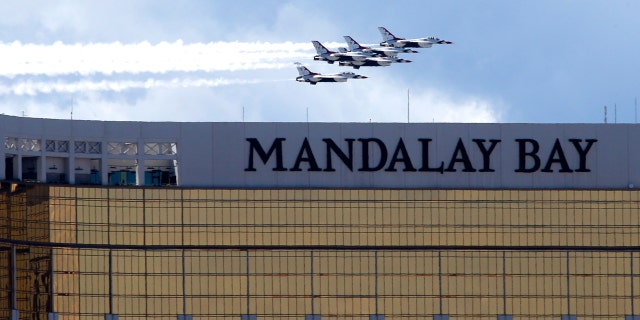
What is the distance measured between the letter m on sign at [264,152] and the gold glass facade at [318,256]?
2296 mm

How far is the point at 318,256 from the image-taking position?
5881 inches

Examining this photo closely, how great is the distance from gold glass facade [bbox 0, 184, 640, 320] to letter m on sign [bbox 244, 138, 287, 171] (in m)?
2.30

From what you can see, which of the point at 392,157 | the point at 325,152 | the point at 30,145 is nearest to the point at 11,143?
the point at 30,145

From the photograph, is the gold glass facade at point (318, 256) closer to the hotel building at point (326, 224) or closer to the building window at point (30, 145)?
the hotel building at point (326, 224)

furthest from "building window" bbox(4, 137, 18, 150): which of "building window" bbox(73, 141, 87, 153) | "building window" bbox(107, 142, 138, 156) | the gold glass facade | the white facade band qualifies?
"building window" bbox(107, 142, 138, 156)

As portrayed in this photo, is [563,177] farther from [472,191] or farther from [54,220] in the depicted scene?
[54,220]

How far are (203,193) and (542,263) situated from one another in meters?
31.6

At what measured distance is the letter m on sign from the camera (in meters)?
→ 150

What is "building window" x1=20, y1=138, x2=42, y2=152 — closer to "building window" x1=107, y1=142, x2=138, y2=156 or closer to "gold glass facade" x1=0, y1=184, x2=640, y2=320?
"gold glass facade" x1=0, y1=184, x2=640, y2=320

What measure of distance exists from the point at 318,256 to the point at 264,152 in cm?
1071

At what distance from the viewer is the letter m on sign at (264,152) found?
150 metres

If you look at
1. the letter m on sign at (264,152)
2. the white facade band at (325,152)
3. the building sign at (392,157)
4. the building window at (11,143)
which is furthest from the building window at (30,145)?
the building sign at (392,157)

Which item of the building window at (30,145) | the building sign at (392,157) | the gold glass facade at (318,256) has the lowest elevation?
the gold glass facade at (318,256)

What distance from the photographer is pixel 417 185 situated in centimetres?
15012
